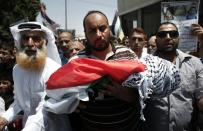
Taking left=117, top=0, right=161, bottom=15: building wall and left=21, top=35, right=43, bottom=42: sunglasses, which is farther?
left=117, top=0, right=161, bottom=15: building wall

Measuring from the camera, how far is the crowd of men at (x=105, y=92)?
9.50 feet

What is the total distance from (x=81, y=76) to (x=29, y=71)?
5.46ft

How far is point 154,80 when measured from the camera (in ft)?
9.29

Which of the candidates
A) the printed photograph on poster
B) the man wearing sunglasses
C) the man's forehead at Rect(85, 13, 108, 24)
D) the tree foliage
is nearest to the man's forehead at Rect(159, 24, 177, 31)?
the man wearing sunglasses

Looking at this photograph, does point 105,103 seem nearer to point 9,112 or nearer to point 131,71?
point 131,71

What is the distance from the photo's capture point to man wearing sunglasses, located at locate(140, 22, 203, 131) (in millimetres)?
3981

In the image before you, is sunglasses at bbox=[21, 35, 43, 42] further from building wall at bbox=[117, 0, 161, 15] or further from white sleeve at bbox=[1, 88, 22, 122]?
building wall at bbox=[117, 0, 161, 15]

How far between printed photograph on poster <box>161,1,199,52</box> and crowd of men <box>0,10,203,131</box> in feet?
1.02

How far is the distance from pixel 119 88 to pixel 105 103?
16 centimetres

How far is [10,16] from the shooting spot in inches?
1288

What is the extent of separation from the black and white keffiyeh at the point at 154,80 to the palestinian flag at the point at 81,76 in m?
0.04

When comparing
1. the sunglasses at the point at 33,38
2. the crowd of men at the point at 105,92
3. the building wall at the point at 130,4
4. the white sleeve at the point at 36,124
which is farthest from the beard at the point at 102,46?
the building wall at the point at 130,4

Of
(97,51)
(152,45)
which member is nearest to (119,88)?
(97,51)

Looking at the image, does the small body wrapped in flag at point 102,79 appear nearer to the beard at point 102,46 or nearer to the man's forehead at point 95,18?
the beard at point 102,46
